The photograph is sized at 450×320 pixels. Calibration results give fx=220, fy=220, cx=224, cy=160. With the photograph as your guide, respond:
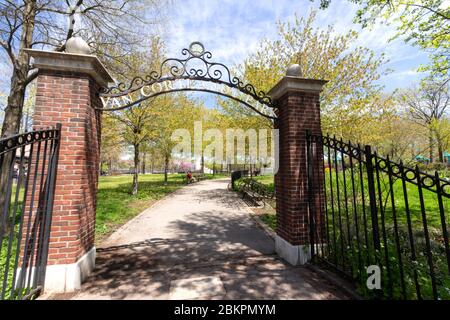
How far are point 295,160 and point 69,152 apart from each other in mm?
3782

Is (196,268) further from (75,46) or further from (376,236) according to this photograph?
(75,46)

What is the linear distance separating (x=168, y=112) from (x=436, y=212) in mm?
12842

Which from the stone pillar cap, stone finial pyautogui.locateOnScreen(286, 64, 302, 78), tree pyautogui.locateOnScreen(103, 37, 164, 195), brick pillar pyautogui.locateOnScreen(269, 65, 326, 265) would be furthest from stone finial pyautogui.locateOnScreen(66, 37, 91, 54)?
tree pyautogui.locateOnScreen(103, 37, 164, 195)

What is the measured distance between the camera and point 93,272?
12.4 feet

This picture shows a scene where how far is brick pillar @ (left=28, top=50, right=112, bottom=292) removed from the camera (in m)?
3.20

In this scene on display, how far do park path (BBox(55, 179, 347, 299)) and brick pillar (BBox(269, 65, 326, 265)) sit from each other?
39 centimetres

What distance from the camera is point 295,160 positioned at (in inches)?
162

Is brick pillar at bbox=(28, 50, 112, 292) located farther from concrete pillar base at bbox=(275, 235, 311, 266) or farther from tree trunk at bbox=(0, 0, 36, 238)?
tree trunk at bbox=(0, 0, 36, 238)

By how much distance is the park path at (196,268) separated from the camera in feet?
10.3

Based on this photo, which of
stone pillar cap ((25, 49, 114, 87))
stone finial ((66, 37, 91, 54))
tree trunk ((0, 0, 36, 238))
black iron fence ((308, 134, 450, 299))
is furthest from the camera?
tree trunk ((0, 0, 36, 238))

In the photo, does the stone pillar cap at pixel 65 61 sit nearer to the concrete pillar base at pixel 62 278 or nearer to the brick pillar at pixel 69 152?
the brick pillar at pixel 69 152

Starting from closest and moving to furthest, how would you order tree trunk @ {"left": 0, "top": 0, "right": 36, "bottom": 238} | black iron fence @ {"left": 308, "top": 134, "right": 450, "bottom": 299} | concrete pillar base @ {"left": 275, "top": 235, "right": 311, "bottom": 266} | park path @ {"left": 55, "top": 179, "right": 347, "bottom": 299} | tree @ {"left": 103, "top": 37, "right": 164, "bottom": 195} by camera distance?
black iron fence @ {"left": 308, "top": 134, "right": 450, "bottom": 299} < park path @ {"left": 55, "top": 179, "right": 347, "bottom": 299} < concrete pillar base @ {"left": 275, "top": 235, "right": 311, "bottom": 266} < tree trunk @ {"left": 0, "top": 0, "right": 36, "bottom": 238} < tree @ {"left": 103, "top": 37, "right": 164, "bottom": 195}

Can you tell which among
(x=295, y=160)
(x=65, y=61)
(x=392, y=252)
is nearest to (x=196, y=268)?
(x=295, y=160)
